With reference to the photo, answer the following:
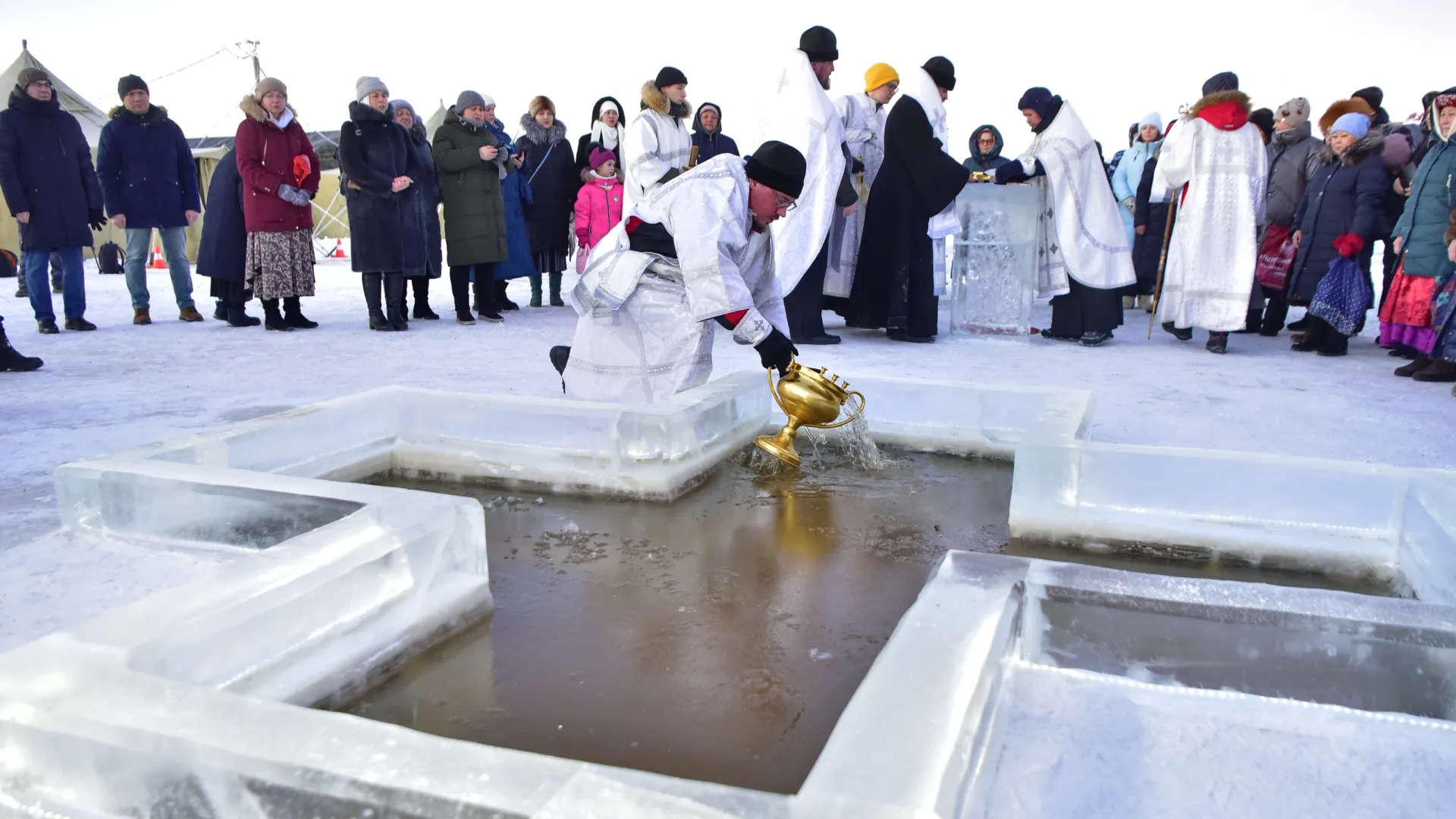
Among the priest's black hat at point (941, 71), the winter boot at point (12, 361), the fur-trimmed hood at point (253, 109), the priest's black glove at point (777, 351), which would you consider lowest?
the winter boot at point (12, 361)

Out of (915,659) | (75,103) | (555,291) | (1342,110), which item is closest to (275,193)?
(555,291)

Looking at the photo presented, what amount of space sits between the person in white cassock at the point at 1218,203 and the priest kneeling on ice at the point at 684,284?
3324 millimetres

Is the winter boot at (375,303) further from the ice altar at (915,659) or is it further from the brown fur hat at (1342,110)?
the brown fur hat at (1342,110)

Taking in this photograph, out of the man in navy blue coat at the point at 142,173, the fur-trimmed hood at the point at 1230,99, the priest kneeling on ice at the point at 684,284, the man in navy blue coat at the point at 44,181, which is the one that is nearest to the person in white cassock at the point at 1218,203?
the fur-trimmed hood at the point at 1230,99

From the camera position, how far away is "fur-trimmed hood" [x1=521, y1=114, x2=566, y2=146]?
748cm

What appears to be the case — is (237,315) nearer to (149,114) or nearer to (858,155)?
(149,114)

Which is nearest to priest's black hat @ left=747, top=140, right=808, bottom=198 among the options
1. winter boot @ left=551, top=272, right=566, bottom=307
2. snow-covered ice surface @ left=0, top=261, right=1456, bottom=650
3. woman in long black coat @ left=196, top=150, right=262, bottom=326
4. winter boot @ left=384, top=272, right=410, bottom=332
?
snow-covered ice surface @ left=0, top=261, right=1456, bottom=650

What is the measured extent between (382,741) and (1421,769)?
1.28 m

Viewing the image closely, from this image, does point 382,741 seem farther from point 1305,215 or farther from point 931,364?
point 1305,215

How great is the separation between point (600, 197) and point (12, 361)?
3872mm

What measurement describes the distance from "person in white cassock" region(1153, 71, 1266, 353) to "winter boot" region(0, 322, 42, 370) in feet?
18.8

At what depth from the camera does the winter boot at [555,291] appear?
8.09 metres

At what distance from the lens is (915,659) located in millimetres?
1293

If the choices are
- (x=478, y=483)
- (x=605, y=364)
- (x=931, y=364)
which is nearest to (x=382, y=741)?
(x=478, y=483)
